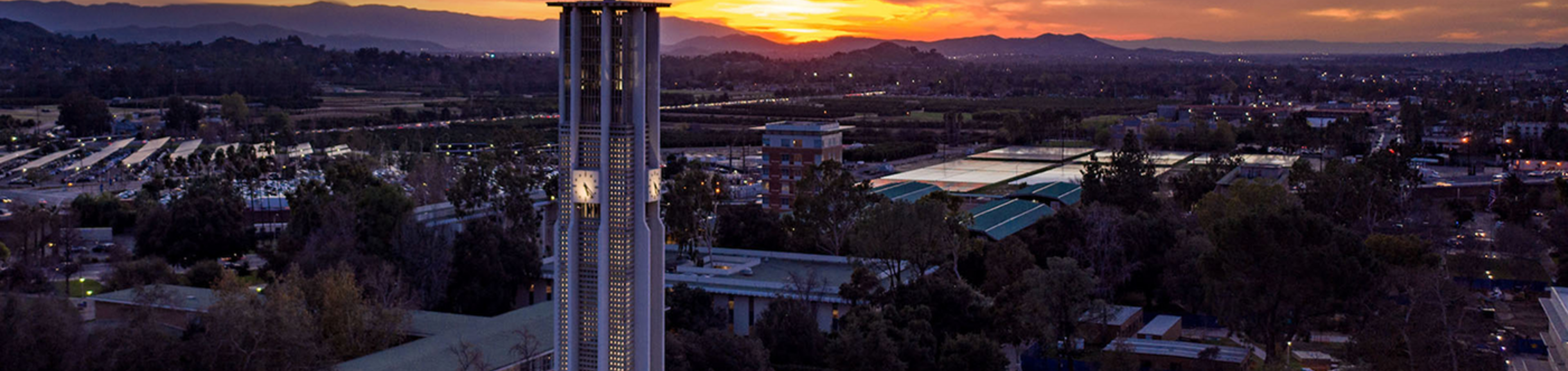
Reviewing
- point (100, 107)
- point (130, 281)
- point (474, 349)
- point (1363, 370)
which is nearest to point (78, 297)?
point (130, 281)

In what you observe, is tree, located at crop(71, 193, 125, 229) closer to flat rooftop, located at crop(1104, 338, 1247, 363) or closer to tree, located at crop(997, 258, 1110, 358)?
tree, located at crop(997, 258, 1110, 358)

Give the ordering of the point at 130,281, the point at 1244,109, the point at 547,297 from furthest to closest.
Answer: the point at 1244,109 < the point at 547,297 < the point at 130,281

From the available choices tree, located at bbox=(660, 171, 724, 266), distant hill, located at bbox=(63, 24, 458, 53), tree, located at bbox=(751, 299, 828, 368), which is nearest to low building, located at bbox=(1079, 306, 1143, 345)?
tree, located at bbox=(751, 299, 828, 368)

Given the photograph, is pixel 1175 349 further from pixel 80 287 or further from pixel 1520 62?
pixel 1520 62

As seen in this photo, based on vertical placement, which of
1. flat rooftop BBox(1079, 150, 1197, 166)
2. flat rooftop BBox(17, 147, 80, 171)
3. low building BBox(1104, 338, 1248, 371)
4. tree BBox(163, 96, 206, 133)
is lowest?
low building BBox(1104, 338, 1248, 371)

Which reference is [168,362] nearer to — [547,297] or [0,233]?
[547,297]

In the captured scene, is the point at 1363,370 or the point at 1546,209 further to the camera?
the point at 1546,209

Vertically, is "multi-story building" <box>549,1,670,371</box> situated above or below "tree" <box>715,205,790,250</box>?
above

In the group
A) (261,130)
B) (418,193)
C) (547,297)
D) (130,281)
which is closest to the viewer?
(130,281)
